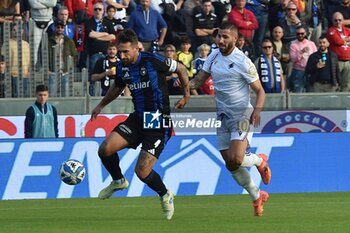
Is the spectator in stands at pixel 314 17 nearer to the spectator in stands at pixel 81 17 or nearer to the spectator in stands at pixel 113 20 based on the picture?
the spectator in stands at pixel 113 20

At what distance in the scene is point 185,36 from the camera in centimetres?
2353

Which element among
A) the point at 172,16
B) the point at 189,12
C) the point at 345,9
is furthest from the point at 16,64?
the point at 345,9

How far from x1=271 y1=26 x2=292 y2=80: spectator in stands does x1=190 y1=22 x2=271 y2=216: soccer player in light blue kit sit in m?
9.99

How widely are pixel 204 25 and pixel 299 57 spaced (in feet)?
7.07

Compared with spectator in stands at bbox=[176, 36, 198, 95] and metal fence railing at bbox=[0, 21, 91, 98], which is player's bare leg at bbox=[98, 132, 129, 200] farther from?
spectator in stands at bbox=[176, 36, 198, 95]

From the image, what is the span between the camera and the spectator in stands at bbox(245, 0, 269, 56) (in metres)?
24.7

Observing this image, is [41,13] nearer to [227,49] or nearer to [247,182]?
[227,49]

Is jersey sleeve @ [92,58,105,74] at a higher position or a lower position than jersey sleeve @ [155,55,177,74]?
lower

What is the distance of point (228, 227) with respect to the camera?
40.8 feet

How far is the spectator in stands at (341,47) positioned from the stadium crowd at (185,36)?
0.07 ft

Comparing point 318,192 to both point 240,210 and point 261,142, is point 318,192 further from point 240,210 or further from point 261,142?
point 240,210

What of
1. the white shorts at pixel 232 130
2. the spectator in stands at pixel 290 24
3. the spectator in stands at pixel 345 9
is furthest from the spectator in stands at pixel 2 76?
the white shorts at pixel 232 130

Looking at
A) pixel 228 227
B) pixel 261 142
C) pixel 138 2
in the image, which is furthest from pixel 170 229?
pixel 138 2

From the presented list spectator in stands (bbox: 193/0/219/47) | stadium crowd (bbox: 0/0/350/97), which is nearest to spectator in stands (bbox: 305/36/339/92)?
stadium crowd (bbox: 0/0/350/97)
